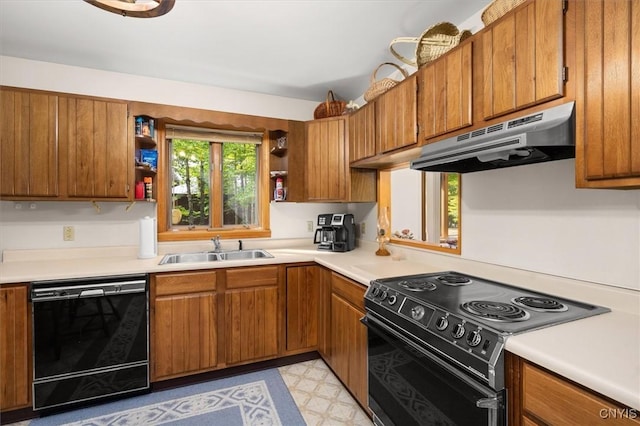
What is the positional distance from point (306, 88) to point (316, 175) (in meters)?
0.91

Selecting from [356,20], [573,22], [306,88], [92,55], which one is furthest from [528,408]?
[92,55]

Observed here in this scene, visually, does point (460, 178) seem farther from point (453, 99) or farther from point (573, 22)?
point (573, 22)

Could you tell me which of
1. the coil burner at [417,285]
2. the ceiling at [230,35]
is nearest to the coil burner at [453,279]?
the coil burner at [417,285]

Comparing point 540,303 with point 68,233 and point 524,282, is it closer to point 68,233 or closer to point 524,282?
point 524,282

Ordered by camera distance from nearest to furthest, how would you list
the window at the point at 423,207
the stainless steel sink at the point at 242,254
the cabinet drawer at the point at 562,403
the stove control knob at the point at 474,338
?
the cabinet drawer at the point at 562,403
the stove control knob at the point at 474,338
the window at the point at 423,207
the stainless steel sink at the point at 242,254

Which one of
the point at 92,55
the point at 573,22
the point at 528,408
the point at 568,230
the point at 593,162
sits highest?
the point at 92,55

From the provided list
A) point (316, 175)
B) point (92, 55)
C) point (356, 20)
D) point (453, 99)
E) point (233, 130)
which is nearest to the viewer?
point (453, 99)

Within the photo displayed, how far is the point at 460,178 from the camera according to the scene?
77.4 inches

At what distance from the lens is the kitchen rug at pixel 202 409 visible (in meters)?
1.86

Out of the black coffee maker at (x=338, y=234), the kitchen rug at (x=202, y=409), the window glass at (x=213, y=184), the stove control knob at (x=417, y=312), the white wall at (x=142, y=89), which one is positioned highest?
the white wall at (x=142, y=89)

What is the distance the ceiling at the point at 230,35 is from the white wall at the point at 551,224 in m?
1.12

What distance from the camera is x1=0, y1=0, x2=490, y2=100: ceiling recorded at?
1804 mm

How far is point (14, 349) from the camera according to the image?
187 cm

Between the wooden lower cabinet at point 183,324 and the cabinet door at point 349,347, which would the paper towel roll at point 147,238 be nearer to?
the wooden lower cabinet at point 183,324
